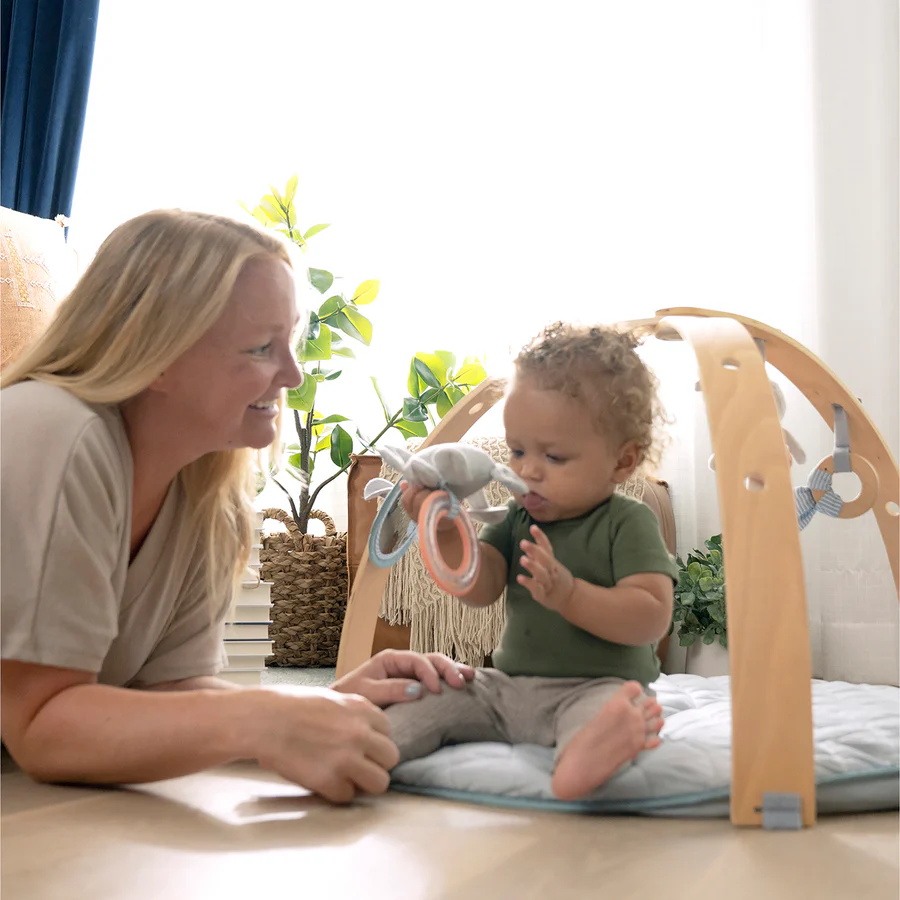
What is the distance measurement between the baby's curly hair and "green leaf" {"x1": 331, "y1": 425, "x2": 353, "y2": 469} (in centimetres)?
148

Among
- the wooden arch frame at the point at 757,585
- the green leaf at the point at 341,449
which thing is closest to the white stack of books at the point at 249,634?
the green leaf at the point at 341,449

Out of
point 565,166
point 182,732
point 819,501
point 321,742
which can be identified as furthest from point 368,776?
point 565,166

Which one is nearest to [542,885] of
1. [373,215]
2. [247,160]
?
[373,215]

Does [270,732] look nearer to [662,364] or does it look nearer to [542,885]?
[542,885]

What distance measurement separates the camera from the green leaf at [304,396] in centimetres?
242

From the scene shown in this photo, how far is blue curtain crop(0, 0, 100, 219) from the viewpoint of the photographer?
9.04 feet

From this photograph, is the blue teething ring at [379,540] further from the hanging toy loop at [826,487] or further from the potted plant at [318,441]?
the potted plant at [318,441]

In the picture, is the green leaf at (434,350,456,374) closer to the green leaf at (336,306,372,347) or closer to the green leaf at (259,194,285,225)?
the green leaf at (336,306,372,347)

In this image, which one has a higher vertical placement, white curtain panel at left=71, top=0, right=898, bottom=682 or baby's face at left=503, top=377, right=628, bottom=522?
white curtain panel at left=71, top=0, right=898, bottom=682

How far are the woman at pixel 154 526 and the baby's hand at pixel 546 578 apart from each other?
0.57 feet


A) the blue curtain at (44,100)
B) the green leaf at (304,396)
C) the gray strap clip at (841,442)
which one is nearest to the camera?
the gray strap clip at (841,442)

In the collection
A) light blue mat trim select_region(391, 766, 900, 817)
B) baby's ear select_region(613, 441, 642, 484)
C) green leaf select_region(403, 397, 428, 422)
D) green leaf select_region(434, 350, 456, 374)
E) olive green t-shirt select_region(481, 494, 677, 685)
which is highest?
green leaf select_region(434, 350, 456, 374)

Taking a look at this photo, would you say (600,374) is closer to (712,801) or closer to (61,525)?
(712,801)

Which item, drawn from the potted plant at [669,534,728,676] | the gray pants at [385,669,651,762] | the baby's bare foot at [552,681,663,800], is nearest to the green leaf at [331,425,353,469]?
the potted plant at [669,534,728,676]
